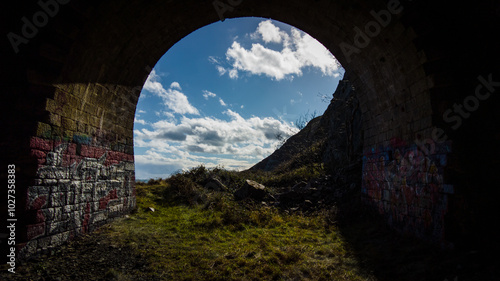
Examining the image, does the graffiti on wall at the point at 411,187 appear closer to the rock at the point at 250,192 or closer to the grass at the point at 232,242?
the grass at the point at 232,242

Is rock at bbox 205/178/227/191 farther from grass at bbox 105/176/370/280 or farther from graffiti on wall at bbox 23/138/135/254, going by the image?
graffiti on wall at bbox 23/138/135/254

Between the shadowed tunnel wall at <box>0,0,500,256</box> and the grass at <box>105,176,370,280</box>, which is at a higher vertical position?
the shadowed tunnel wall at <box>0,0,500,256</box>

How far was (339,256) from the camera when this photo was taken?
527 cm

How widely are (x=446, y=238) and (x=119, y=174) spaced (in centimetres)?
793

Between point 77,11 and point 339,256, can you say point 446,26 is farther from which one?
point 77,11

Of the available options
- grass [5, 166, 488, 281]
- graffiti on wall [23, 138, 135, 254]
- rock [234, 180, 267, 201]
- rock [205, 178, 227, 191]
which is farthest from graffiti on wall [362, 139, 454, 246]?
graffiti on wall [23, 138, 135, 254]

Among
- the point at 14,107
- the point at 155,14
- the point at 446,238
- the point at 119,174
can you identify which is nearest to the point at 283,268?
the point at 446,238

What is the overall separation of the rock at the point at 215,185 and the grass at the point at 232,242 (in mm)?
1660

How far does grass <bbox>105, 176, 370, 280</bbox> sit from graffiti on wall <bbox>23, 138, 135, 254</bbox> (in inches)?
Result: 26.7

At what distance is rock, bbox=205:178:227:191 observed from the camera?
11.1 meters

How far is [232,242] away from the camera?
20.0ft

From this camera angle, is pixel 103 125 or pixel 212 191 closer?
pixel 103 125

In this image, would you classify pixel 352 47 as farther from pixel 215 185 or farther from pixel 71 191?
pixel 71 191

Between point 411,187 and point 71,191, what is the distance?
7.53 m
